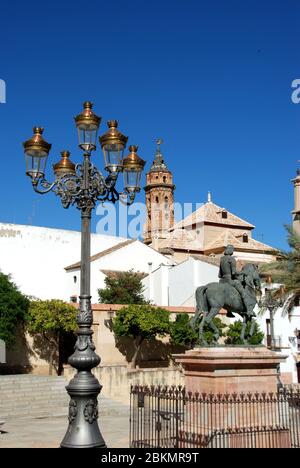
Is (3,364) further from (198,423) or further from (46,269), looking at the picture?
(198,423)

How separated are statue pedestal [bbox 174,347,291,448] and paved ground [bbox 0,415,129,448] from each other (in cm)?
215

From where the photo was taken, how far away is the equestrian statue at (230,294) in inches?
468

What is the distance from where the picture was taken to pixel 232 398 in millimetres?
9969

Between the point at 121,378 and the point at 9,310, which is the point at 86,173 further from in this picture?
the point at 9,310

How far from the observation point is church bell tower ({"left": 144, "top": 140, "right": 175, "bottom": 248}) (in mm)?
62125

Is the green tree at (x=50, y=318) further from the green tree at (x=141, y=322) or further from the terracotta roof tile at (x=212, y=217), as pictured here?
the terracotta roof tile at (x=212, y=217)

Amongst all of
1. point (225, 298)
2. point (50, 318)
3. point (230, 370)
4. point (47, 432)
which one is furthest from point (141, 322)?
point (230, 370)

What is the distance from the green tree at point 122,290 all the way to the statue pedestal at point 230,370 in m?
22.6

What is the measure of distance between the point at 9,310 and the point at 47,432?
11.8 m

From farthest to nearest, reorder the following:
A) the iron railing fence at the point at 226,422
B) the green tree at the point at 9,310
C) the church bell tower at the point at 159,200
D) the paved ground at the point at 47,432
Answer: the church bell tower at the point at 159,200
the green tree at the point at 9,310
the paved ground at the point at 47,432
the iron railing fence at the point at 226,422

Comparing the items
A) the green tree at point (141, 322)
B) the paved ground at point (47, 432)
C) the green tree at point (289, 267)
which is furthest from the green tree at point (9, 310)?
the green tree at point (289, 267)

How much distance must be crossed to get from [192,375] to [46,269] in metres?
27.8

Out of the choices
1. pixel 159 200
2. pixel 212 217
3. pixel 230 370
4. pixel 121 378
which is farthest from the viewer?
pixel 159 200

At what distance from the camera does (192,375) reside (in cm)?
1111
